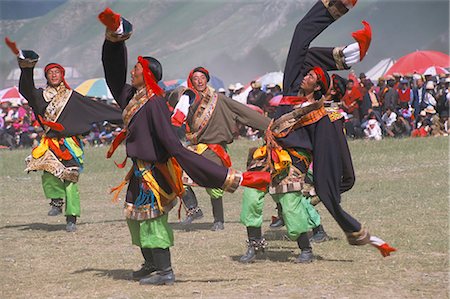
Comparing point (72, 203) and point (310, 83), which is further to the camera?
point (72, 203)

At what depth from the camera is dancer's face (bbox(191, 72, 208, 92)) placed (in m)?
11.0

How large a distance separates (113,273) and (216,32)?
151ft

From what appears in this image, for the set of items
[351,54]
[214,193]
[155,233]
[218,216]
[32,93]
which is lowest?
[218,216]

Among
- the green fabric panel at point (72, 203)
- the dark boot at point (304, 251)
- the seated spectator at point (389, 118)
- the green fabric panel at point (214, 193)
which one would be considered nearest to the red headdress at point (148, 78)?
the dark boot at point (304, 251)

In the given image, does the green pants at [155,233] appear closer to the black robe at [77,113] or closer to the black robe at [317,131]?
the black robe at [317,131]

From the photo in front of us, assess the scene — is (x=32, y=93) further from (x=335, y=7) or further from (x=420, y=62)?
(x=420, y=62)

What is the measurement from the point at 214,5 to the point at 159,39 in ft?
11.7

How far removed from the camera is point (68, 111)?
1138 cm

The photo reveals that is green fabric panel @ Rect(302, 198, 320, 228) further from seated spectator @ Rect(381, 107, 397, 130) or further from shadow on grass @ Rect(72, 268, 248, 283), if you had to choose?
seated spectator @ Rect(381, 107, 397, 130)

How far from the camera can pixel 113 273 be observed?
847 cm

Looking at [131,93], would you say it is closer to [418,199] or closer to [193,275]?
[193,275]

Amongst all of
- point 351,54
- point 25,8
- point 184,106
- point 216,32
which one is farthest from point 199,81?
point 25,8

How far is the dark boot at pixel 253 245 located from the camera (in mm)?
8867

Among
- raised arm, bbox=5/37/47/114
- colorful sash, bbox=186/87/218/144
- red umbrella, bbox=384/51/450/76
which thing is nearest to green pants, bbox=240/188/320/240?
colorful sash, bbox=186/87/218/144
